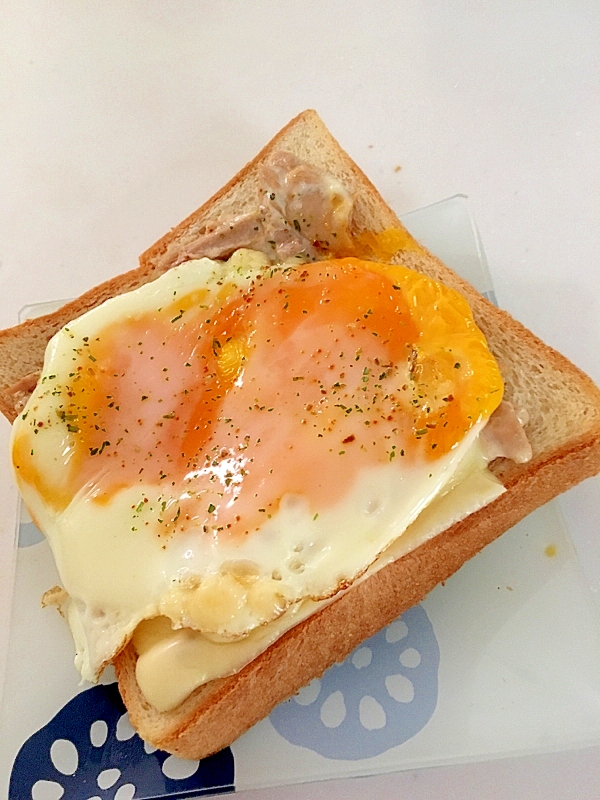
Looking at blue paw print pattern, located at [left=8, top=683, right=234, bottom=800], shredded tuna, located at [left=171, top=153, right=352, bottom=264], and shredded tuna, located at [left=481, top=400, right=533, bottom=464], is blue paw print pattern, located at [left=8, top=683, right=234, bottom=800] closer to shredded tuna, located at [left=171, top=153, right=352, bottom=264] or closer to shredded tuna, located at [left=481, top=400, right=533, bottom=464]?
shredded tuna, located at [left=481, top=400, right=533, bottom=464]

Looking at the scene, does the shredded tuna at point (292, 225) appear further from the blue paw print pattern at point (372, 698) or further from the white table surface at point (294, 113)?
the blue paw print pattern at point (372, 698)

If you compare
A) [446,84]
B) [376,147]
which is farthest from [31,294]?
[446,84]

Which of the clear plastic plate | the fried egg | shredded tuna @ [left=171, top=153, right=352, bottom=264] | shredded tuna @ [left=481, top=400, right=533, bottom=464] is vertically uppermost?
shredded tuna @ [left=171, top=153, right=352, bottom=264]

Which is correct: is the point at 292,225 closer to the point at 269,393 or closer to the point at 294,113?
the point at 269,393

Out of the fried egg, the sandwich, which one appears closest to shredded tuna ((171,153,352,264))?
the sandwich

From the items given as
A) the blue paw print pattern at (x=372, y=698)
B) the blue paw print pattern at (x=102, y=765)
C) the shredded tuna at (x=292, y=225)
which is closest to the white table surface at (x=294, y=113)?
the shredded tuna at (x=292, y=225)
